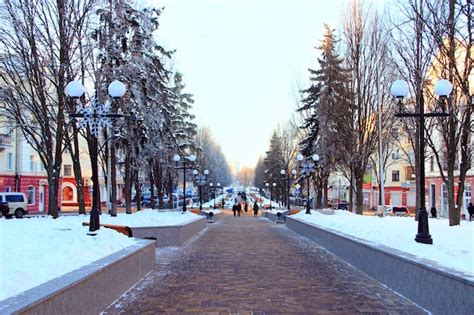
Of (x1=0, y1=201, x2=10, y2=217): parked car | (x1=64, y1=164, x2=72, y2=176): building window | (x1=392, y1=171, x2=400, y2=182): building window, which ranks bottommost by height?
(x1=0, y1=201, x2=10, y2=217): parked car

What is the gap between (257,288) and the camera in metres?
9.45

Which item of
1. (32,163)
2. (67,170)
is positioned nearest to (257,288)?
(32,163)

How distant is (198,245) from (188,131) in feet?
92.7

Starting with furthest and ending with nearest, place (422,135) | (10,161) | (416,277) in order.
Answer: (10,161), (422,135), (416,277)

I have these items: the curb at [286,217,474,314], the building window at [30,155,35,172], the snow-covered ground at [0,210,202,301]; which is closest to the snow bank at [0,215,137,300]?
the snow-covered ground at [0,210,202,301]

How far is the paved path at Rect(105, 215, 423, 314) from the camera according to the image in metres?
7.86

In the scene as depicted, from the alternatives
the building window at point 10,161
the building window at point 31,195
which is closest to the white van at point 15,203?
the building window at point 10,161

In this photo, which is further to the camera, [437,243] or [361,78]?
[361,78]

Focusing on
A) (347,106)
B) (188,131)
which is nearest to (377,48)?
(347,106)

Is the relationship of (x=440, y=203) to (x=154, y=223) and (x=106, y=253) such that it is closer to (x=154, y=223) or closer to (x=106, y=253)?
(x=154, y=223)

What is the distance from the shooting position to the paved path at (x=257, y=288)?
25.8 ft

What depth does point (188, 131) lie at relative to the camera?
1800 inches

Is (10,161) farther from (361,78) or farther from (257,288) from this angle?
(257,288)

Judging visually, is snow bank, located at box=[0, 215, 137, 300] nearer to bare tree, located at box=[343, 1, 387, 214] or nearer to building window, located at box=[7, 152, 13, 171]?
bare tree, located at box=[343, 1, 387, 214]
